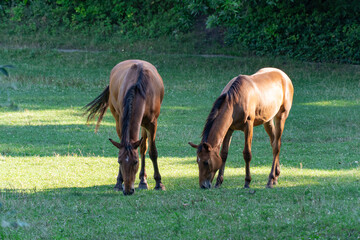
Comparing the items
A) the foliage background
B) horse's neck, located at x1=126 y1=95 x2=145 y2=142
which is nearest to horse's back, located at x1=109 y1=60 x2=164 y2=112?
horse's neck, located at x1=126 y1=95 x2=145 y2=142

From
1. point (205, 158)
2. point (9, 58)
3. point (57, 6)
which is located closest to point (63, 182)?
point (205, 158)

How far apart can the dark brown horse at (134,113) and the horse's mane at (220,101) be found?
1086 millimetres

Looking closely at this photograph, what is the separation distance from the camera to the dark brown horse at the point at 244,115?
7.93 meters

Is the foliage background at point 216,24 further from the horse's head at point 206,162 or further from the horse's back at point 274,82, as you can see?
the horse's head at point 206,162

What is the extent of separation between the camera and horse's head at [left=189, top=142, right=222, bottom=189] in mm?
7812

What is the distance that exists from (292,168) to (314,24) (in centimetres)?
1817

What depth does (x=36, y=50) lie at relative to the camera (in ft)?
94.2

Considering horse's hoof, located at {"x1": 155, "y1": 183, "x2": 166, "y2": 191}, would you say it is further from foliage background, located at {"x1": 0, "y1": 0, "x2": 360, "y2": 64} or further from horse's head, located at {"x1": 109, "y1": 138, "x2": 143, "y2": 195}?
foliage background, located at {"x1": 0, "y1": 0, "x2": 360, "y2": 64}

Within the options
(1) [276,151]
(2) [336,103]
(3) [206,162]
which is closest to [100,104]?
(3) [206,162]

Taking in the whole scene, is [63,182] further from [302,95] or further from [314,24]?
[314,24]

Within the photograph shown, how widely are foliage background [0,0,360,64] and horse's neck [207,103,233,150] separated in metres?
12.6

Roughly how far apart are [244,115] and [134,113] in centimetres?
189

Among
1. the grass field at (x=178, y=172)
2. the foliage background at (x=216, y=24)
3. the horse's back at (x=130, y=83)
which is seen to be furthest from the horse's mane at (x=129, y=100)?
the foliage background at (x=216, y=24)

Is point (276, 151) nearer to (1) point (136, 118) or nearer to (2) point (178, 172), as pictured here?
(2) point (178, 172)
